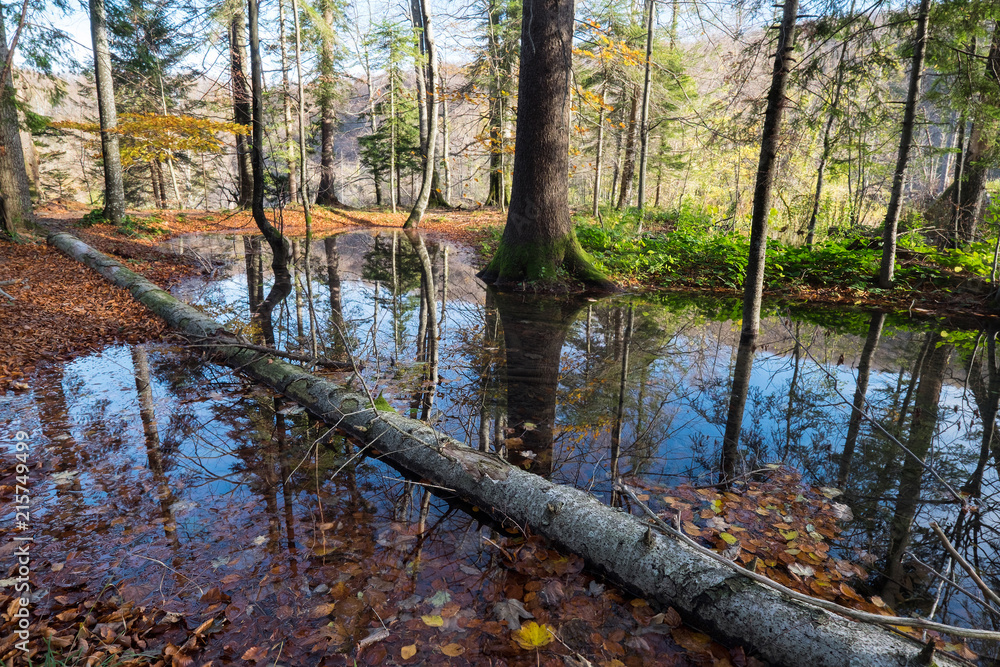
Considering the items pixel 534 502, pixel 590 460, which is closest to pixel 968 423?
pixel 590 460

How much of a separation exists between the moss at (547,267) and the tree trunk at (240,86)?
16.7 ft

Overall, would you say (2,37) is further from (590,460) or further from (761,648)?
(761,648)

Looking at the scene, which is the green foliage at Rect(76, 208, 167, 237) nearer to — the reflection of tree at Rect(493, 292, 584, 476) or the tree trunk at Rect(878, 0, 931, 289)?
the reflection of tree at Rect(493, 292, 584, 476)

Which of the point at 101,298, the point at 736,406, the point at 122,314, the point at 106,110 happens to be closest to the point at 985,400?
the point at 736,406

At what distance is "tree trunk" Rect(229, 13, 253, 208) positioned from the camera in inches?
463

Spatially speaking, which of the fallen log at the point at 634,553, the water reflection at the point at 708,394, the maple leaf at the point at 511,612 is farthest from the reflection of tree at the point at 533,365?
the maple leaf at the point at 511,612

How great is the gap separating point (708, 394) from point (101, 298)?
8.60 metres

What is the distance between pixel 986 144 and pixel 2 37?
20.5 m

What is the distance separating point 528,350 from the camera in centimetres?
612

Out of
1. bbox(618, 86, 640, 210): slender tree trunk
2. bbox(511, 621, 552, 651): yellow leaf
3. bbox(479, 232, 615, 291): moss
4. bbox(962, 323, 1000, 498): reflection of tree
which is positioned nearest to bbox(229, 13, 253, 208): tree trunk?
bbox(479, 232, 615, 291): moss

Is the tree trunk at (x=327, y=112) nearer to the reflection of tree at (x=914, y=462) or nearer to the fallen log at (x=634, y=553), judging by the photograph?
the fallen log at (x=634, y=553)

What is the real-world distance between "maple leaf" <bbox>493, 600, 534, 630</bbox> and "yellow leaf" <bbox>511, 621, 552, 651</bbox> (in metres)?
0.04

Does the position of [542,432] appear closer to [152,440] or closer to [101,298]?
[152,440]

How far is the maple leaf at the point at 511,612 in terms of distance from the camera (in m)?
2.20
